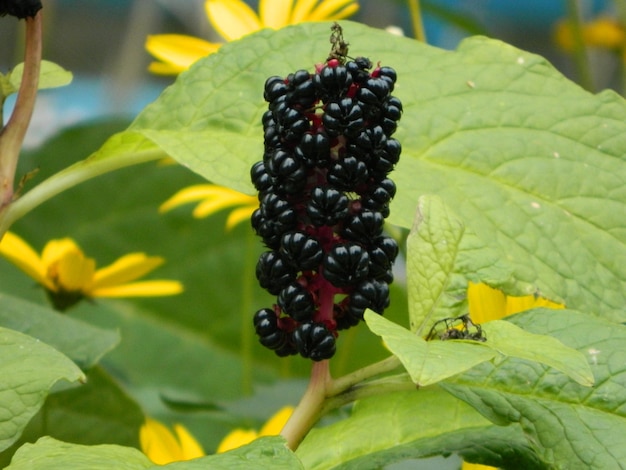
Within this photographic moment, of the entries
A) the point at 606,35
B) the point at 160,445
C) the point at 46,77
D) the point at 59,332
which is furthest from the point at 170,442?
the point at 606,35

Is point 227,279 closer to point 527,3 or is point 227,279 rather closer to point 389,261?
point 389,261

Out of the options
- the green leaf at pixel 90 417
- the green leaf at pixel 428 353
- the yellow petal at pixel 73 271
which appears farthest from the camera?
the yellow petal at pixel 73 271

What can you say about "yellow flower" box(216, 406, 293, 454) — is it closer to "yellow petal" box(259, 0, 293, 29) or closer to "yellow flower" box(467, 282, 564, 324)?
"yellow flower" box(467, 282, 564, 324)

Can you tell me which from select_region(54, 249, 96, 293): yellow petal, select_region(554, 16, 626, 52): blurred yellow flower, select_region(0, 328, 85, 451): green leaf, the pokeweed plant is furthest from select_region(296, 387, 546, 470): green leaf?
select_region(554, 16, 626, 52): blurred yellow flower

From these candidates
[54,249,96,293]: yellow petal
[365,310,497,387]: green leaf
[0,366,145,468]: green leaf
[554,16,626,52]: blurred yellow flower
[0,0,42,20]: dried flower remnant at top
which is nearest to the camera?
[365,310,497,387]: green leaf

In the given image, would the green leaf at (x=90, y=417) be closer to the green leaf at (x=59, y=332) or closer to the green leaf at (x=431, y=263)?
the green leaf at (x=59, y=332)

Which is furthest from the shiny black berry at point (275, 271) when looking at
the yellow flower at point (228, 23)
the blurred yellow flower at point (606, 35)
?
the blurred yellow flower at point (606, 35)

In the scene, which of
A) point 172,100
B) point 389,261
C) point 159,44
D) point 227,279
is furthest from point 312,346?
point 227,279
